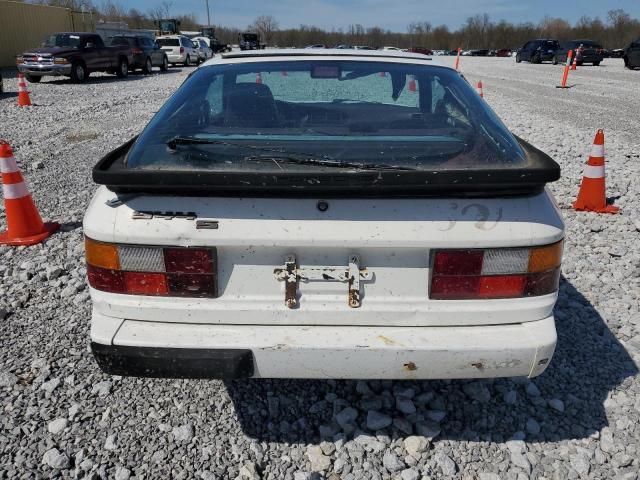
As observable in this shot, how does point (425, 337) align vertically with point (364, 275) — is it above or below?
below

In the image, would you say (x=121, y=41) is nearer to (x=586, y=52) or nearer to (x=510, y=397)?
(x=510, y=397)

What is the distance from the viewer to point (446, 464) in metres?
2.24

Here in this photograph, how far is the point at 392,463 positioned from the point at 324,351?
0.68 m

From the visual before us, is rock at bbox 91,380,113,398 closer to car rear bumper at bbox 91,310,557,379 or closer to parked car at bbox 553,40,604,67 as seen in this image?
car rear bumper at bbox 91,310,557,379

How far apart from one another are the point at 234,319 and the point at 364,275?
1.74 ft

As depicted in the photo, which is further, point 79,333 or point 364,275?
point 79,333

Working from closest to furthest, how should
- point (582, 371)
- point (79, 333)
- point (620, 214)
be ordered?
1. point (582, 371)
2. point (79, 333)
3. point (620, 214)

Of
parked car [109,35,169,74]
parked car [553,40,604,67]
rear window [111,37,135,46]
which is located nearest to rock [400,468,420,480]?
parked car [109,35,169,74]

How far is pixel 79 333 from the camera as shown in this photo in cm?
312

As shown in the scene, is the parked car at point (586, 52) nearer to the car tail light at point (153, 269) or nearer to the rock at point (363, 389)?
Result: the rock at point (363, 389)

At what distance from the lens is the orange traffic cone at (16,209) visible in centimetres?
438

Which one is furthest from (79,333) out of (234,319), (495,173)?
(495,173)

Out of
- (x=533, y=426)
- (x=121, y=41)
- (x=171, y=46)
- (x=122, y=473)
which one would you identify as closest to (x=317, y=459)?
(x=122, y=473)

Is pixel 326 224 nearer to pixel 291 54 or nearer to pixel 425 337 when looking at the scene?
pixel 425 337
